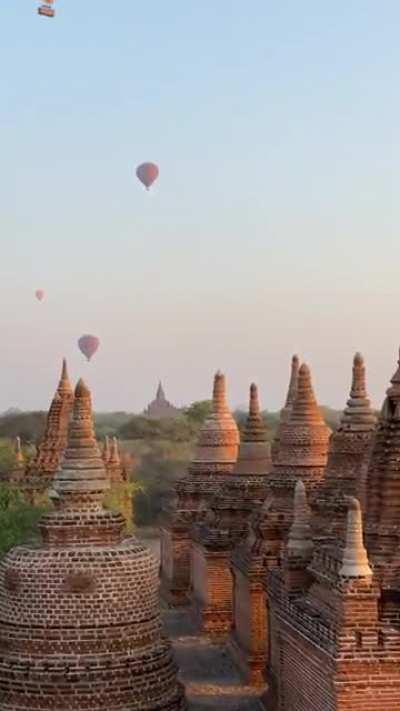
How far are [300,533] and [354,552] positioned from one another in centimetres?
331

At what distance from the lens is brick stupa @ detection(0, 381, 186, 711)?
13641mm

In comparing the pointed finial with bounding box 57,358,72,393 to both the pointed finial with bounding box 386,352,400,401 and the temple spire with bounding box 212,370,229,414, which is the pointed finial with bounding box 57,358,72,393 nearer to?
the temple spire with bounding box 212,370,229,414

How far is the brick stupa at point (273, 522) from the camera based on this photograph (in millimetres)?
22391

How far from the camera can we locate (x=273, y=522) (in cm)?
2238

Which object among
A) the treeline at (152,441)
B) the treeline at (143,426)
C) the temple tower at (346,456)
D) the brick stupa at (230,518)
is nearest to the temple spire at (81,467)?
the temple tower at (346,456)

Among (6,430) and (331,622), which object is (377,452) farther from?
(6,430)

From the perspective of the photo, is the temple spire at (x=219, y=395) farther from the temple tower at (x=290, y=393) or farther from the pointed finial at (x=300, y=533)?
the pointed finial at (x=300, y=533)

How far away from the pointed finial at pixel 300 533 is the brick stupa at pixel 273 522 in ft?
17.4

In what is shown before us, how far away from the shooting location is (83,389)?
15.3 metres

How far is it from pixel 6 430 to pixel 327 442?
80374mm

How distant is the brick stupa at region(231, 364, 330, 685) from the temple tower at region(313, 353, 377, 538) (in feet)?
2.64

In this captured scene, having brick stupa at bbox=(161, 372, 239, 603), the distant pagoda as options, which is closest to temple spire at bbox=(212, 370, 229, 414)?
brick stupa at bbox=(161, 372, 239, 603)

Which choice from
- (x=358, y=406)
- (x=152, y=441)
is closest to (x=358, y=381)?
(x=358, y=406)

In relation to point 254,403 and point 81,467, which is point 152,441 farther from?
point 81,467
